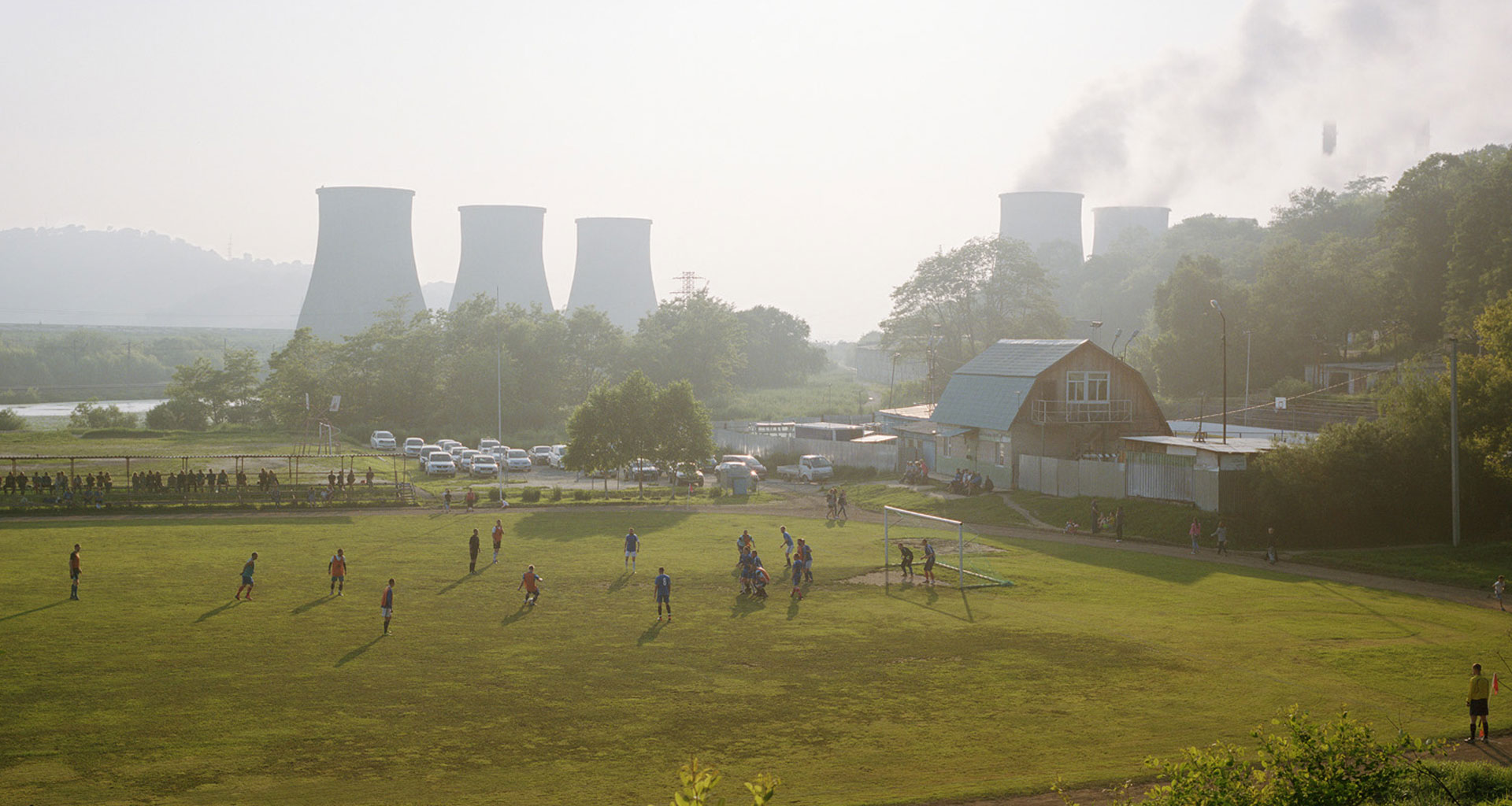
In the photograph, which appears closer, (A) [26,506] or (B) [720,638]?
(B) [720,638]

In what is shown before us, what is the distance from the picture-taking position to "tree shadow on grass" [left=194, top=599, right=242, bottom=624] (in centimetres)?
2539

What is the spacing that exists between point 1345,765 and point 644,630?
57.0 feet

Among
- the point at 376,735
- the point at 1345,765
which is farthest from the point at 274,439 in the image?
the point at 1345,765

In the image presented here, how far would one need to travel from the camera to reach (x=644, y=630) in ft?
82.2

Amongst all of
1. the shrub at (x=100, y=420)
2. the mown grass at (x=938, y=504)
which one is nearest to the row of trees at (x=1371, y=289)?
the mown grass at (x=938, y=504)

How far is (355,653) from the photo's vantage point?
73.7 feet

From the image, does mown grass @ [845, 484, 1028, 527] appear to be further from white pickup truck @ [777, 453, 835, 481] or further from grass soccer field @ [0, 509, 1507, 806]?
grass soccer field @ [0, 509, 1507, 806]

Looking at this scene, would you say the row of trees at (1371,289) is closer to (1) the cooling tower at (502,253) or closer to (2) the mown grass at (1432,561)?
(2) the mown grass at (1432,561)

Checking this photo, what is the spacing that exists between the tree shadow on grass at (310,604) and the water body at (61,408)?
9859 centimetres

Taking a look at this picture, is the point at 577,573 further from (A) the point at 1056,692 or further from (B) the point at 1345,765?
(B) the point at 1345,765

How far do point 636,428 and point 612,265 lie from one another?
76.1 meters

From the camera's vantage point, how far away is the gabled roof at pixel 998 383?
2062 inches

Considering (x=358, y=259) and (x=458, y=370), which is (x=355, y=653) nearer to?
(x=458, y=370)

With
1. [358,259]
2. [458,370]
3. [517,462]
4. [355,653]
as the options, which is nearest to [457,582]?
[355,653]
